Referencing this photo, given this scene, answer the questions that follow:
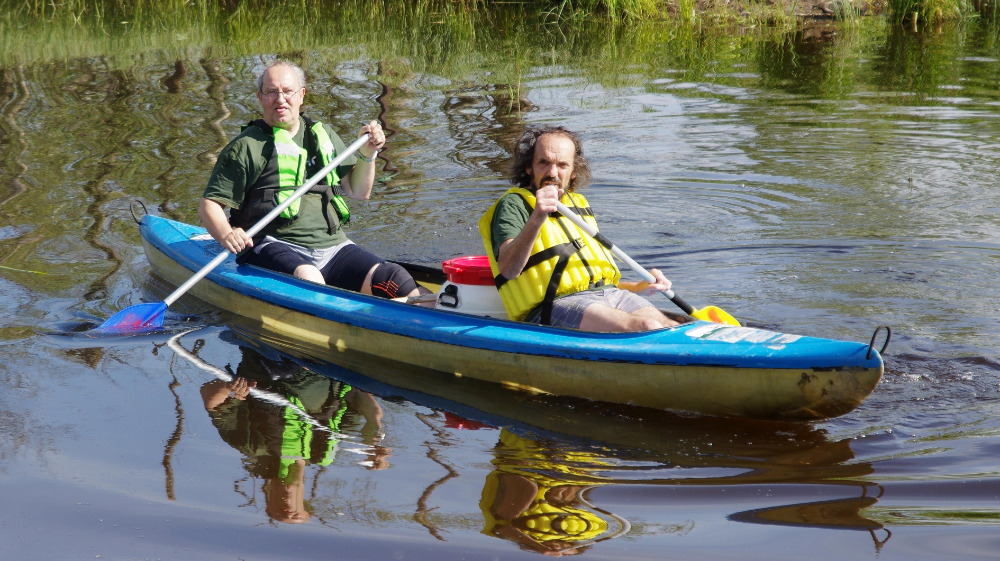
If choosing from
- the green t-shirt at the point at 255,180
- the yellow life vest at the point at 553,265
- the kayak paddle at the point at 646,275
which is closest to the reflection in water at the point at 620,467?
the yellow life vest at the point at 553,265

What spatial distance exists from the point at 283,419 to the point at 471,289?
1046 mm

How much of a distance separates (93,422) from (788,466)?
9.11ft

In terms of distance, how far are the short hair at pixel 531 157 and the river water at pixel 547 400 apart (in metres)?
0.99

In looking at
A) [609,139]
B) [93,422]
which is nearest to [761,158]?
[609,139]

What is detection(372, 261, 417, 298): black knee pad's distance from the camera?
5.12 m

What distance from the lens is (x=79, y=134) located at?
9.84 m

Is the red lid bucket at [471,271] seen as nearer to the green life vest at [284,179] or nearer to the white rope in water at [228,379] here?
the white rope in water at [228,379]

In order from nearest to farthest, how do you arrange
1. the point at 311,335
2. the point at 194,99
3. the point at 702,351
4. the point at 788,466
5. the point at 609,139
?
the point at 788,466
the point at 702,351
the point at 311,335
the point at 609,139
the point at 194,99

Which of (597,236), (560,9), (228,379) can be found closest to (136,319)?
(228,379)

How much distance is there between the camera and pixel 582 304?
4215 mm

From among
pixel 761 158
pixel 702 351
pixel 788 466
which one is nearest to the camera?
pixel 788 466

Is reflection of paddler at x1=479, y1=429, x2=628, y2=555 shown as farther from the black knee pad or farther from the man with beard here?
the black knee pad

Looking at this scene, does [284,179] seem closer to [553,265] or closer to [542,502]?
[553,265]

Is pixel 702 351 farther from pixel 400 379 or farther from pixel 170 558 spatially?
pixel 170 558
